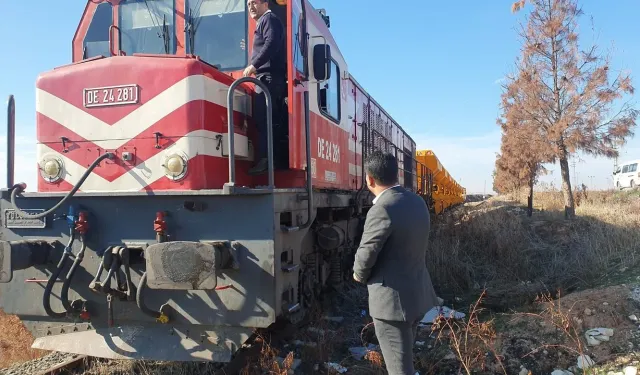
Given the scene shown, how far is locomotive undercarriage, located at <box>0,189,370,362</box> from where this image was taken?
11.5 feet

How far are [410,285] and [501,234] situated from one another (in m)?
7.50

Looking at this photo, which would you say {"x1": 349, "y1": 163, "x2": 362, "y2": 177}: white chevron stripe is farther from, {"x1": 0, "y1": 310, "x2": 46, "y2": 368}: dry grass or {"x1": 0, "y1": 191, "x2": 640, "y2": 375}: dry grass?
{"x1": 0, "y1": 310, "x2": 46, "y2": 368}: dry grass

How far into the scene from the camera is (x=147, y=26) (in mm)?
4801

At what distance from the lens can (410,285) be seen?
114 inches

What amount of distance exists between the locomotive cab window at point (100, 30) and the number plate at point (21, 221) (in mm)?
1907

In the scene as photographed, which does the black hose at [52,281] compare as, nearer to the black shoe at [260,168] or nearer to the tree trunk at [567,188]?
the black shoe at [260,168]

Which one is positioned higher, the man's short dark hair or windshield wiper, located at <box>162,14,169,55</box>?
windshield wiper, located at <box>162,14,169,55</box>

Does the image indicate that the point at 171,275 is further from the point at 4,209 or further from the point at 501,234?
the point at 501,234

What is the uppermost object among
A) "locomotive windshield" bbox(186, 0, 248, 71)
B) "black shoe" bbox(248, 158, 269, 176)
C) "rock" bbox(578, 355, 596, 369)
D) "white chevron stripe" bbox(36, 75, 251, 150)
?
"locomotive windshield" bbox(186, 0, 248, 71)

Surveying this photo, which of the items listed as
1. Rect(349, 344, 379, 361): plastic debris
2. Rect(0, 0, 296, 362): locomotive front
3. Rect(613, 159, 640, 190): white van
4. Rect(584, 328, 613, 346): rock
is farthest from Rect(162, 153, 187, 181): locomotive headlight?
Rect(613, 159, 640, 190): white van

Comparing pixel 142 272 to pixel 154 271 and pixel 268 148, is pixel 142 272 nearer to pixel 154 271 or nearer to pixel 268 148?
pixel 154 271

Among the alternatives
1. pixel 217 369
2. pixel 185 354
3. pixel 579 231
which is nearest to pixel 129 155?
pixel 185 354

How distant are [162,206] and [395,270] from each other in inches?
75.5

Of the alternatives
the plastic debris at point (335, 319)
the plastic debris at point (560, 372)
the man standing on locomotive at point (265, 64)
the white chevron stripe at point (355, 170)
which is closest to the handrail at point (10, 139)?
the man standing on locomotive at point (265, 64)
